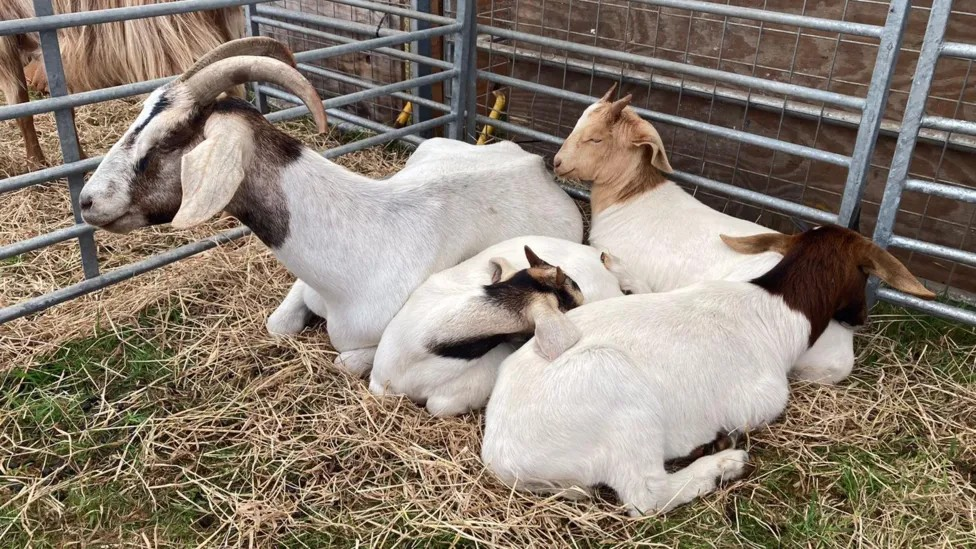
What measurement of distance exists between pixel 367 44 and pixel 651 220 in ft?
6.16

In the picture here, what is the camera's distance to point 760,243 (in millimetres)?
3625

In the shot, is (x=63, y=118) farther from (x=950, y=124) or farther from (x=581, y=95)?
(x=950, y=124)

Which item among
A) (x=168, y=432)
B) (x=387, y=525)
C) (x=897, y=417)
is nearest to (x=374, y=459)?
(x=387, y=525)

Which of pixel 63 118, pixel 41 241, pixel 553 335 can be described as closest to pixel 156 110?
pixel 63 118

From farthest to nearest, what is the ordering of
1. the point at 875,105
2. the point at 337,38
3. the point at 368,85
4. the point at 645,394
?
the point at 337,38, the point at 368,85, the point at 875,105, the point at 645,394

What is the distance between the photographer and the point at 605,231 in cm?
424

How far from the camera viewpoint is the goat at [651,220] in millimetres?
3594

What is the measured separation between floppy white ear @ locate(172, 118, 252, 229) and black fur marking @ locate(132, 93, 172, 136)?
202 mm

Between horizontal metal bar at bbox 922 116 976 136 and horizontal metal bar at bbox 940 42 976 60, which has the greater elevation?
horizontal metal bar at bbox 940 42 976 60

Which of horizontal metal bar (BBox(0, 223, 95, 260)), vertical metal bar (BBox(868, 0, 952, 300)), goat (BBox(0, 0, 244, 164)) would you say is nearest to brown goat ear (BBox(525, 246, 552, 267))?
vertical metal bar (BBox(868, 0, 952, 300))

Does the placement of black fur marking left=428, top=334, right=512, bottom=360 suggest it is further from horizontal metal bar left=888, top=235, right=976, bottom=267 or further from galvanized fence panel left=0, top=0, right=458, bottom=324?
horizontal metal bar left=888, top=235, right=976, bottom=267

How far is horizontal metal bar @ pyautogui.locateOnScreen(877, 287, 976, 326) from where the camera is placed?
12.0ft

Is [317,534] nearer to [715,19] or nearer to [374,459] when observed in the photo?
[374,459]

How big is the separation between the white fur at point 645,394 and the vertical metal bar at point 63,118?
2.04 metres
